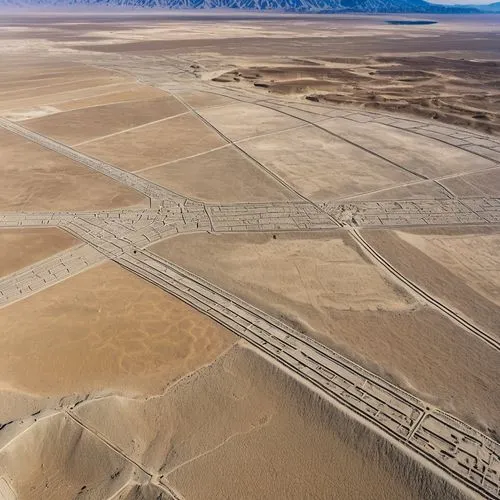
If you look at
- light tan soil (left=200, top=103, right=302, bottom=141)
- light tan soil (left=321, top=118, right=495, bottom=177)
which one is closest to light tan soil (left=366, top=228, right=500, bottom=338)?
light tan soil (left=321, top=118, right=495, bottom=177)

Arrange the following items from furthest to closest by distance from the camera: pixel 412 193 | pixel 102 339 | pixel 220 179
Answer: pixel 220 179, pixel 412 193, pixel 102 339

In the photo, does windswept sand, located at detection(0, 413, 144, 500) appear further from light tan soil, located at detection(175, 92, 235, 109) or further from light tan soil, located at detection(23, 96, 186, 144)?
light tan soil, located at detection(175, 92, 235, 109)

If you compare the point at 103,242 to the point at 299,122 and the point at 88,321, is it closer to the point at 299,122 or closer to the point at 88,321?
the point at 88,321

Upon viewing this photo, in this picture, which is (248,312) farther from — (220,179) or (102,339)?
(220,179)

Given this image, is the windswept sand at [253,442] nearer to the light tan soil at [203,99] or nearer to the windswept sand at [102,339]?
the windswept sand at [102,339]

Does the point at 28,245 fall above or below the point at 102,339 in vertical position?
below

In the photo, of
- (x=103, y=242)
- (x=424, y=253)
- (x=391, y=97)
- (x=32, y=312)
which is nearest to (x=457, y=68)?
(x=391, y=97)

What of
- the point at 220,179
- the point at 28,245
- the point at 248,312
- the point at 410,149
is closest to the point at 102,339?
the point at 248,312
